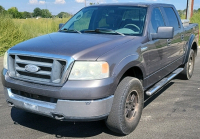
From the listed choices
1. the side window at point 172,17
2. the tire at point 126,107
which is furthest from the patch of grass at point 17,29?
the tire at point 126,107

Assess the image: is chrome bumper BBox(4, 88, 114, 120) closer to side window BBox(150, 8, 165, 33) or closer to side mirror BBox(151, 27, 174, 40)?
side mirror BBox(151, 27, 174, 40)

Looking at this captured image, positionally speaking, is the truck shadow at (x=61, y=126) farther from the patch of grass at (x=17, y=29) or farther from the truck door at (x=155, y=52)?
the patch of grass at (x=17, y=29)

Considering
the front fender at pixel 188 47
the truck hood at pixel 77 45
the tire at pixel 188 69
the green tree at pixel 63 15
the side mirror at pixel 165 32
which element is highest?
the green tree at pixel 63 15

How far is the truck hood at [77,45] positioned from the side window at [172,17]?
182cm

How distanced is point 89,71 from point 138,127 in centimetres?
139

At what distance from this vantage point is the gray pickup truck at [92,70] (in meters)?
2.86

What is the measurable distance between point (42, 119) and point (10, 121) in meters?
0.50

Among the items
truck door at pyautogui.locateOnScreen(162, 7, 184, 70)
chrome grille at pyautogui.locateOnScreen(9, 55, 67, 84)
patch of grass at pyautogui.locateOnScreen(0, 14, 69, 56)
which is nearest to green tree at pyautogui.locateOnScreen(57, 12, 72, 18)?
patch of grass at pyautogui.locateOnScreen(0, 14, 69, 56)

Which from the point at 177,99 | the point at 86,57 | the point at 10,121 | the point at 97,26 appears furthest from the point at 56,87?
the point at 177,99

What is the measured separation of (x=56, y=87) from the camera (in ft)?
9.44

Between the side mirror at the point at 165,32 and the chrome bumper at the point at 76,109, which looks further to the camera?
the side mirror at the point at 165,32

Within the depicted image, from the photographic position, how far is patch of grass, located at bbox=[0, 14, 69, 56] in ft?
33.3

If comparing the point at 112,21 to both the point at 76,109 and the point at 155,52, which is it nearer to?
the point at 155,52

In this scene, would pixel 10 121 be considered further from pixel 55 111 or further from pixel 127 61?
pixel 127 61
